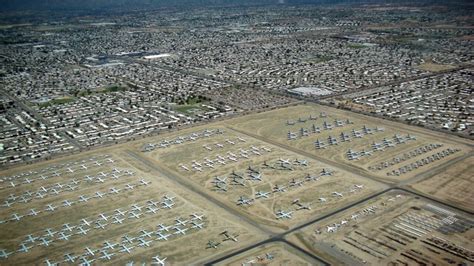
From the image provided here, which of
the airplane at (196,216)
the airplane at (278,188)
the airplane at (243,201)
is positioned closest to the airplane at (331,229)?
the airplane at (278,188)

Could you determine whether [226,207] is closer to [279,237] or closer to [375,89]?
[279,237]

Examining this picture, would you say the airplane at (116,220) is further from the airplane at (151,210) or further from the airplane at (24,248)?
the airplane at (24,248)

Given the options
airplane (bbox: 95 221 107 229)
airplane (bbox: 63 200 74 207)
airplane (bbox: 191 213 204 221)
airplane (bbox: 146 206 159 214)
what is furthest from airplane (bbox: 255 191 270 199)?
airplane (bbox: 63 200 74 207)

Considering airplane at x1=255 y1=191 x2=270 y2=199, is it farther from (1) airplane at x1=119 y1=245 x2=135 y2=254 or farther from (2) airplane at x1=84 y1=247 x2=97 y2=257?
(2) airplane at x1=84 y1=247 x2=97 y2=257

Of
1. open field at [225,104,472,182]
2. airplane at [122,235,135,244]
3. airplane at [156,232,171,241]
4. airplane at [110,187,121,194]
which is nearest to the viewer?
airplane at [122,235,135,244]

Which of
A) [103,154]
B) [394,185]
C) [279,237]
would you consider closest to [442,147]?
[394,185]

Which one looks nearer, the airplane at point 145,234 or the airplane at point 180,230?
the airplane at point 145,234
